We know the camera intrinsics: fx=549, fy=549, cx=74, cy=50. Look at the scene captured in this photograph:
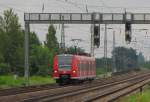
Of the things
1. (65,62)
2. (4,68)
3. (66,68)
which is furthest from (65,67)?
(4,68)

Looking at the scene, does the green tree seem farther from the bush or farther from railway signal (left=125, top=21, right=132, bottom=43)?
railway signal (left=125, top=21, right=132, bottom=43)

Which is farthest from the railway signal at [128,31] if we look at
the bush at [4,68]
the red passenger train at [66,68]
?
the bush at [4,68]

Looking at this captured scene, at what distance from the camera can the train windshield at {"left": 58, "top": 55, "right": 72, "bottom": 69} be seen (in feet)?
155

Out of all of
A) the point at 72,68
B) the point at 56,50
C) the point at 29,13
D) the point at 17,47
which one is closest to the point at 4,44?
the point at 17,47

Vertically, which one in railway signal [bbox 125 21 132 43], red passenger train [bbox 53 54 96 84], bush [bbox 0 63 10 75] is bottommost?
bush [bbox 0 63 10 75]

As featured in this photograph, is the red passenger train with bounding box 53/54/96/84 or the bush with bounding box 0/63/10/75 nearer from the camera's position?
the red passenger train with bounding box 53/54/96/84

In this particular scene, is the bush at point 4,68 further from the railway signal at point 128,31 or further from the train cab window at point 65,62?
the train cab window at point 65,62

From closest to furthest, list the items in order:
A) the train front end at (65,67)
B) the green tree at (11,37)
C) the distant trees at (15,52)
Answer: the train front end at (65,67) < the distant trees at (15,52) < the green tree at (11,37)

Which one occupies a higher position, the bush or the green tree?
the green tree

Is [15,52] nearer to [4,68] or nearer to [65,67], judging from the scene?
[4,68]

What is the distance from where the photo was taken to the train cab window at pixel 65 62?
4722 cm

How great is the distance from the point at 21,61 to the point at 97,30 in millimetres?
38812

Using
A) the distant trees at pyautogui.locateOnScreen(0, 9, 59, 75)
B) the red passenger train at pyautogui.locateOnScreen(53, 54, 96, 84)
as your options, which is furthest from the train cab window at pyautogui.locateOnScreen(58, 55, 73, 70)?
the distant trees at pyautogui.locateOnScreen(0, 9, 59, 75)

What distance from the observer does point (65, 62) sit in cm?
4722
